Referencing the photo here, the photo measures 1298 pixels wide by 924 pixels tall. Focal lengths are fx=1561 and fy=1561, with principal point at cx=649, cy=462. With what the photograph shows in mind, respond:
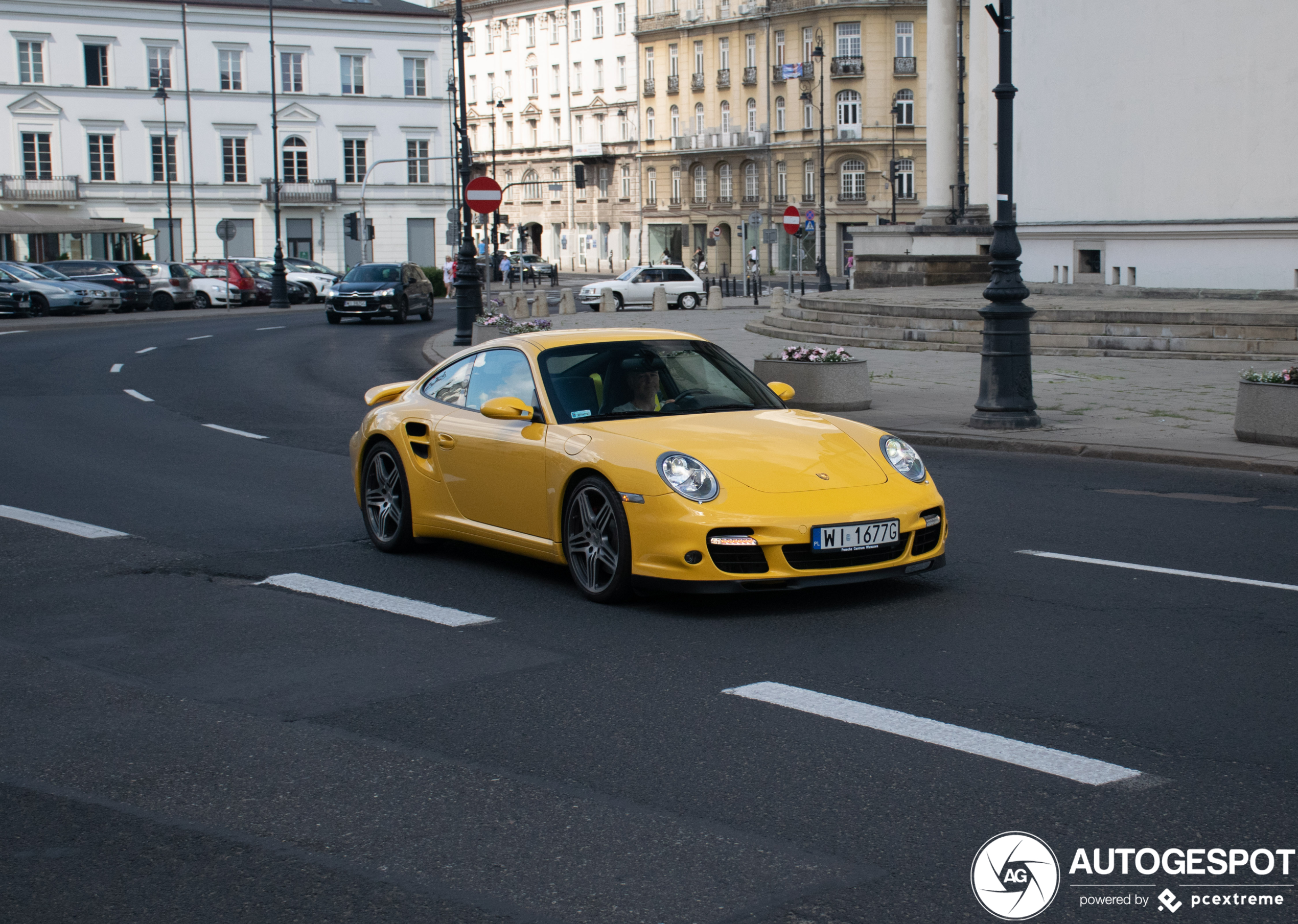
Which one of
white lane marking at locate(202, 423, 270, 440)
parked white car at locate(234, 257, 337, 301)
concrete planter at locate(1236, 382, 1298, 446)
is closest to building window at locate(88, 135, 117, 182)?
parked white car at locate(234, 257, 337, 301)

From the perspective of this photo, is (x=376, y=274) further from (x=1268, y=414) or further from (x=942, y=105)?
(x=1268, y=414)

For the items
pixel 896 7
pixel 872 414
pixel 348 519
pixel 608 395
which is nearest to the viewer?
pixel 608 395

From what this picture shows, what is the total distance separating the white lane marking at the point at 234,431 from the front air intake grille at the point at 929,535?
31.7ft

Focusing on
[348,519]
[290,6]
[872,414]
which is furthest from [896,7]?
[348,519]

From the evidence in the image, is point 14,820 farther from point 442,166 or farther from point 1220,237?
point 442,166

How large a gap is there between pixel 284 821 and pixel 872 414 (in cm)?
1245

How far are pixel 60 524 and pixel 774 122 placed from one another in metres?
81.3

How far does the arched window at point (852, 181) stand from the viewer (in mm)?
84438

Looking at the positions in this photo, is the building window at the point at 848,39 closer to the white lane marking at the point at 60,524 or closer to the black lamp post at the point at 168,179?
the black lamp post at the point at 168,179

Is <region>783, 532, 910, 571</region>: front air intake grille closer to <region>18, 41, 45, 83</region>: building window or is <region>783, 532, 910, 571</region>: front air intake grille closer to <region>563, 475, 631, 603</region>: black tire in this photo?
<region>563, 475, 631, 603</region>: black tire

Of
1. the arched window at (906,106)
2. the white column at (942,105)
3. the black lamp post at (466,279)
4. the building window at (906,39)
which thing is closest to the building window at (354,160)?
the arched window at (906,106)

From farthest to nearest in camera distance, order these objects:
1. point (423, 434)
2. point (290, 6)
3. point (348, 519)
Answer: point (290, 6), point (348, 519), point (423, 434)

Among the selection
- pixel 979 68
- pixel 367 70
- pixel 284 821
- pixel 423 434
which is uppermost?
pixel 367 70

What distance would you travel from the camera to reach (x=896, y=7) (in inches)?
3270
